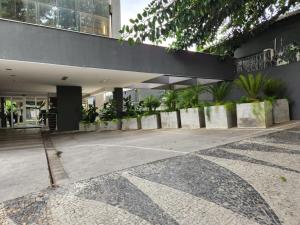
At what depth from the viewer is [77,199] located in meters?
→ 2.42

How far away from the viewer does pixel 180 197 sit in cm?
237

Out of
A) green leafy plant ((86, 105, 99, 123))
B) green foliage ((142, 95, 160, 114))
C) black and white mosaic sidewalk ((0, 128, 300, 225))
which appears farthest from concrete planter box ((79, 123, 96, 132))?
black and white mosaic sidewalk ((0, 128, 300, 225))

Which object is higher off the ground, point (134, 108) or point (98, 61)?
point (98, 61)

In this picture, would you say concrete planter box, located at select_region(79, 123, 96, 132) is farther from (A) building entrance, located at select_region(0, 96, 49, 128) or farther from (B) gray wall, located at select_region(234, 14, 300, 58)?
(B) gray wall, located at select_region(234, 14, 300, 58)

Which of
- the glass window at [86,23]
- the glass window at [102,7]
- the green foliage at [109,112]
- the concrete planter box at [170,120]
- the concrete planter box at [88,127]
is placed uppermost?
the glass window at [102,7]

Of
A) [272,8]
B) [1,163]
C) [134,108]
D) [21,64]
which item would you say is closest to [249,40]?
[272,8]

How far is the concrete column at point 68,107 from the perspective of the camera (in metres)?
13.0

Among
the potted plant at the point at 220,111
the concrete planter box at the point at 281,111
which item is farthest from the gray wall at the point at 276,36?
the potted plant at the point at 220,111

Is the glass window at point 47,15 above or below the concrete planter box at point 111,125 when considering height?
above

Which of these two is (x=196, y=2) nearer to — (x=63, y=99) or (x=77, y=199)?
(x=77, y=199)

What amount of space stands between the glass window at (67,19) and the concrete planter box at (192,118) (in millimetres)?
4462

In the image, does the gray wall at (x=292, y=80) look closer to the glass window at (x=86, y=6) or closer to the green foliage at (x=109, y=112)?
the glass window at (x=86, y=6)

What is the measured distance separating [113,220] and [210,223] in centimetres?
76

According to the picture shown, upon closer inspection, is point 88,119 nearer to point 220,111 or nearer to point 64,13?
point 64,13
